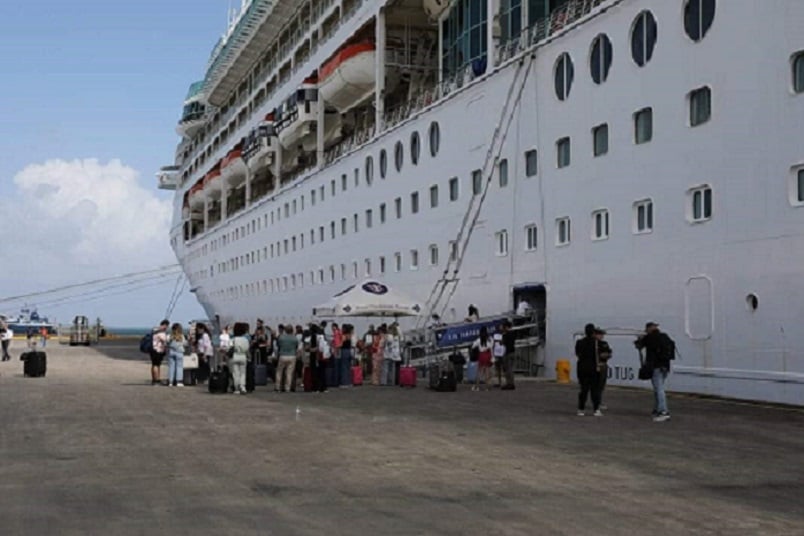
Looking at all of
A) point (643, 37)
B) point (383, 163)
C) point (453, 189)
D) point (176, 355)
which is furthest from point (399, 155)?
point (643, 37)

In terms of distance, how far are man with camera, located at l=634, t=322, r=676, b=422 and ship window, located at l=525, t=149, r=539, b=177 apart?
10.2 metres

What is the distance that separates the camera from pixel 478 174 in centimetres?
2842

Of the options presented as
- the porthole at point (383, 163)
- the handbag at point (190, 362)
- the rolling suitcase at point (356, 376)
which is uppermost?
the porthole at point (383, 163)

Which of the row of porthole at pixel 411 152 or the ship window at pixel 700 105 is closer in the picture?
the ship window at pixel 700 105

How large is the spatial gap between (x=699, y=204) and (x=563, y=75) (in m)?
6.42

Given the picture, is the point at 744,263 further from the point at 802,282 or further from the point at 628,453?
the point at 628,453

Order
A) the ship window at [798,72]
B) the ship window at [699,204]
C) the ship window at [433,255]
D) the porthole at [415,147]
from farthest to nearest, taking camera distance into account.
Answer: the porthole at [415,147] → the ship window at [433,255] → the ship window at [699,204] → the ship window at [798,72]

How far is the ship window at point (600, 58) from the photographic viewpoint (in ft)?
74.0

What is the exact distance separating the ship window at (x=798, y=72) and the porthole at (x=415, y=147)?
1645cm

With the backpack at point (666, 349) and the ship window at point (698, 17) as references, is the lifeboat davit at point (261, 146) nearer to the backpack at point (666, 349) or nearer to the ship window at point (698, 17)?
the ship window at point (698, 17)

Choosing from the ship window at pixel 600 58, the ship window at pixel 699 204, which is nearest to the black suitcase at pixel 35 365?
the ship window at pixel 600 58

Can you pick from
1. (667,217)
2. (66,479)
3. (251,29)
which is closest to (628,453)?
(66,479)


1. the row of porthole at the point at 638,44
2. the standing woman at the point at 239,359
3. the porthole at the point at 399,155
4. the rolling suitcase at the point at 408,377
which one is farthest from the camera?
the porthole at the point at 399,155

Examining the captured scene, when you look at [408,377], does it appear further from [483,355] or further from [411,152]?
[411,152]
